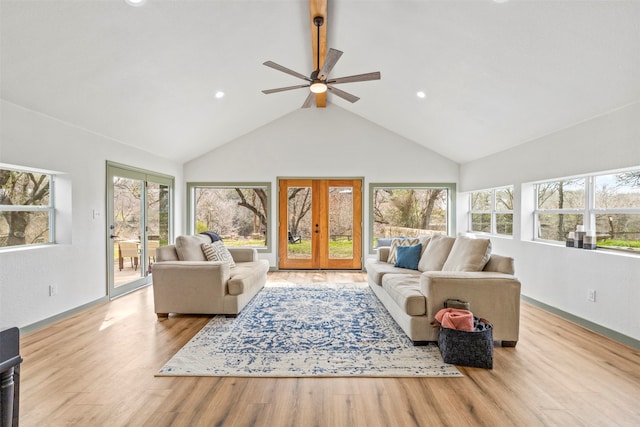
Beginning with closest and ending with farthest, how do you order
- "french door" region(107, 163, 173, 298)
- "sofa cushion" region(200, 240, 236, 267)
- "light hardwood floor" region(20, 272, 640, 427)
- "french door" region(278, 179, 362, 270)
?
"light hardwood floor" region(20, 272, 640, 427) < "sofa cushion" region(200, 240, 236, 267) < "french door" region(107, 163, 173, 298) < "french door" region(278, 179, 362, 270)

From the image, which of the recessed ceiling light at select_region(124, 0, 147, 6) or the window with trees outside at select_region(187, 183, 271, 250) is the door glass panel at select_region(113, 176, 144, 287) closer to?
the window with trees outside at select_region(187, 183, 271, 250)

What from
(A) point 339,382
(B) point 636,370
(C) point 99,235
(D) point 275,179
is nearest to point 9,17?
(C) point 99,235

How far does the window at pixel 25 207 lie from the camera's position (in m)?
3.39

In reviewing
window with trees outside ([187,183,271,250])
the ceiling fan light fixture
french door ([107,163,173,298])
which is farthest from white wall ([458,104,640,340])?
french door ([107,163,173,298])

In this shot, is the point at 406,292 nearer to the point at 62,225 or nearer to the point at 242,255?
the point at 242,255

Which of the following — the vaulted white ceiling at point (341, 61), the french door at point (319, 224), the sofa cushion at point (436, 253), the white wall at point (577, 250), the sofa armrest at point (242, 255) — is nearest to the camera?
the vaulted white ceiling at point (341, 61)

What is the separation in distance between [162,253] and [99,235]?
3.95ft

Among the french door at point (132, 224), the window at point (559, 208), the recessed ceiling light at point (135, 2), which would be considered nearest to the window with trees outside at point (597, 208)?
the window at point (559, 208)

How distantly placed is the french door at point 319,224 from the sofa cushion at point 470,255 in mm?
3450

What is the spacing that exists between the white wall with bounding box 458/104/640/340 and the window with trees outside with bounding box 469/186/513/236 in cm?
27

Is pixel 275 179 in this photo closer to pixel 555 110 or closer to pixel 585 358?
pixel 555 110

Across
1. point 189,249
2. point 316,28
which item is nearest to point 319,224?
point 189,249

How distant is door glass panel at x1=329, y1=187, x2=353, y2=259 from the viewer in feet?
23.4

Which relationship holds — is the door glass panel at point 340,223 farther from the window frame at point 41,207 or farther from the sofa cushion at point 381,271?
the window frame at point 41,207
